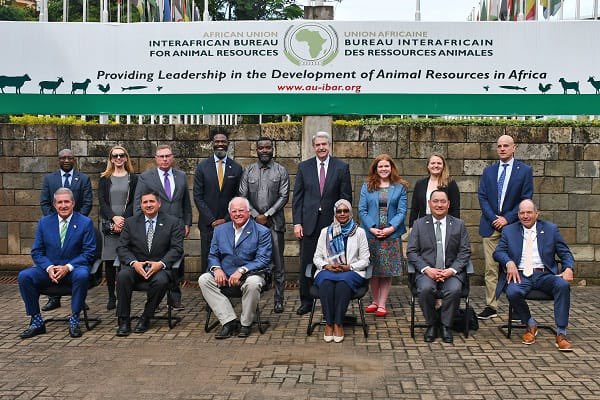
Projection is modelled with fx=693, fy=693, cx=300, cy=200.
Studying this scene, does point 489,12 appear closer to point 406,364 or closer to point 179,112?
point 179,112

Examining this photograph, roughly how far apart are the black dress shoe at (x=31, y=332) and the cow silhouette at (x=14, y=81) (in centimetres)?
379

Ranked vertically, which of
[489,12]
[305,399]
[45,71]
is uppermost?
[489,12]

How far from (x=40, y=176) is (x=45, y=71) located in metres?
1.39

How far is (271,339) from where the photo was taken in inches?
254

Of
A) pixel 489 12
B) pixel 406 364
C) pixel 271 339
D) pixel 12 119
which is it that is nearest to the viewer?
pixel 406 364

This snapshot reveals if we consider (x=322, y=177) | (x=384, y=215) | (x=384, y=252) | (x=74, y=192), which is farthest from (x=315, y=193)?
(x=74, y=192)

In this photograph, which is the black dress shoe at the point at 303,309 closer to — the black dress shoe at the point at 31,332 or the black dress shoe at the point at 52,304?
the black dress shoe at the point at 31,332

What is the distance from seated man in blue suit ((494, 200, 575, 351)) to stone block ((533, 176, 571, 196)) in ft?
8.47

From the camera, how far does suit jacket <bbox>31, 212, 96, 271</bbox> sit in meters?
Answer: 6.76

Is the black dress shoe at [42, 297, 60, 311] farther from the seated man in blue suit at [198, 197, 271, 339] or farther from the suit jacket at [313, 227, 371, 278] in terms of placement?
the suit jacket at [313, 227, 371, 278]

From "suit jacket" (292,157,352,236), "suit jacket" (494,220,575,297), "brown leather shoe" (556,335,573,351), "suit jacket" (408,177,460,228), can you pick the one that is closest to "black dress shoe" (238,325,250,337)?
"suit jacket" (292,157,352,236)

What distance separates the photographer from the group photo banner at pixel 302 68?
8.77 metres

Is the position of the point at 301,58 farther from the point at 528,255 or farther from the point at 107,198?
the point at 528,255

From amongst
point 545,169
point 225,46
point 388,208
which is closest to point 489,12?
point 545,169
